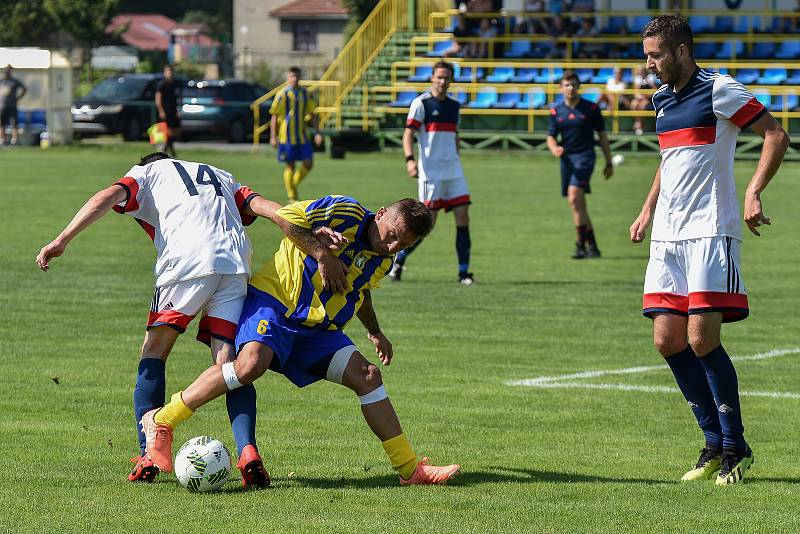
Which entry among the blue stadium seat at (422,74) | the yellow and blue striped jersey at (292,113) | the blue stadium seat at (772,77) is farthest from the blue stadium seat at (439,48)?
the yellow and blue striped jersey at (292,113)

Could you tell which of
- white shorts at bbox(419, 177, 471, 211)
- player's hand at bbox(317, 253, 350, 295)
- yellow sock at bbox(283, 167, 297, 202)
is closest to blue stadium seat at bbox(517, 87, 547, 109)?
yellow sock at bbox(283, 167, 297, 202)

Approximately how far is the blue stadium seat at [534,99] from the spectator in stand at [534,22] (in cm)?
410

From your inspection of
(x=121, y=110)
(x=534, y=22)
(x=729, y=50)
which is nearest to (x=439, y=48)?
(x=534, y=22)

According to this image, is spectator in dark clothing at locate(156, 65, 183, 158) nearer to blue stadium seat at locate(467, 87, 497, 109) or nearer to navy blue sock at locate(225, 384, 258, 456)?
blue stadium seat at locate(467, 87, 497, 109)

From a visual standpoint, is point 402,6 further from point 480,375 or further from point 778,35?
point 480,375

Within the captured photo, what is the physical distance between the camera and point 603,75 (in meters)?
39.8

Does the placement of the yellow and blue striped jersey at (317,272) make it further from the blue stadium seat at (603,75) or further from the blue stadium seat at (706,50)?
the blue stadium seat at (706,50)

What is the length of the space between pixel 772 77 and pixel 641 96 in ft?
11.8

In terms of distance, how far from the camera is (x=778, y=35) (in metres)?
40.8

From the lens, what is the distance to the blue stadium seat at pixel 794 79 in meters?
38.1

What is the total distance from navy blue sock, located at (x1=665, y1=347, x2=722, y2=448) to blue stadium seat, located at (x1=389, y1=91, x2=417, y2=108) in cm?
3210

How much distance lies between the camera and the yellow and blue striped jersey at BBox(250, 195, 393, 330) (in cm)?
675

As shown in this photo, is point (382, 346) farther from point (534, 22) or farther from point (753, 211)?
point (534, 22)

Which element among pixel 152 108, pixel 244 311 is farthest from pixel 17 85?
pixel 244 311
